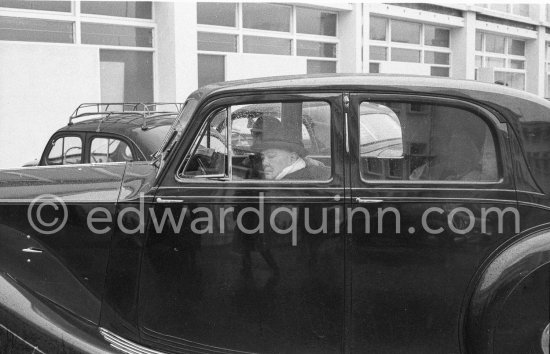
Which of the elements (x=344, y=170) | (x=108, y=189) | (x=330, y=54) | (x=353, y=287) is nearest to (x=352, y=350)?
(x=353, y=287)

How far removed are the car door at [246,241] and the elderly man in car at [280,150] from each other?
0.6 inches

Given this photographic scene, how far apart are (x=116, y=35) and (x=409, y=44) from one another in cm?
895

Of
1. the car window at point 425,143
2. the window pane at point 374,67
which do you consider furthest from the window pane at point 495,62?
the car window at point 425,143

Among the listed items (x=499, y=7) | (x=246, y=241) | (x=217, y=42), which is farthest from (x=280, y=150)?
(x=499, y=7)

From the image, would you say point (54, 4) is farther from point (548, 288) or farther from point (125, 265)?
point (548, 288)

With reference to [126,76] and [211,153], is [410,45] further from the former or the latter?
[211,153]

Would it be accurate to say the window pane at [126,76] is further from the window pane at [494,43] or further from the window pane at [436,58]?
the window pane at [494,43]

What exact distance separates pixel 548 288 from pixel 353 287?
895 mm

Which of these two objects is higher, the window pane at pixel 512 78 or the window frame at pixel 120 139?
the window pane at pixel 512 78

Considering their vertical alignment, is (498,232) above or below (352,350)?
above

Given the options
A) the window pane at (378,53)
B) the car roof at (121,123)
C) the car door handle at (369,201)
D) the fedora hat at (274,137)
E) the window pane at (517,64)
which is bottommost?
the car door handle at (369,201)

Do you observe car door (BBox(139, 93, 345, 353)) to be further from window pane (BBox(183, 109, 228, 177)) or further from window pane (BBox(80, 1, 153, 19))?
window pane (BBox(80, 1, 153, 19))

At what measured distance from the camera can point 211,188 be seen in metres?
3.01

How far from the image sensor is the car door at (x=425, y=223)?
288 centimetres
